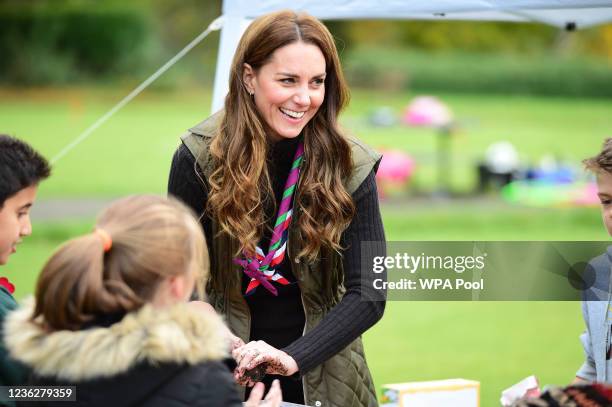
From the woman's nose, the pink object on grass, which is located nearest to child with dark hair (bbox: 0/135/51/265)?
the woman's nose

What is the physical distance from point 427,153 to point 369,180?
18.2m

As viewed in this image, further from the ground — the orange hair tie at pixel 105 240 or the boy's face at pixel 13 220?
the boy's face at pixel 13 220

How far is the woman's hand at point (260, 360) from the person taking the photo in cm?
252

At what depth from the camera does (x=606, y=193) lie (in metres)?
2.79

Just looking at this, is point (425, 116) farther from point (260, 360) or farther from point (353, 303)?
point (260, 360)

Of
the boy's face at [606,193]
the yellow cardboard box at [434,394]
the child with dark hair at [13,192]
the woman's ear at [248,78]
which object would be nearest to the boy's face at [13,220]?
the child with dark hair at [13,192]

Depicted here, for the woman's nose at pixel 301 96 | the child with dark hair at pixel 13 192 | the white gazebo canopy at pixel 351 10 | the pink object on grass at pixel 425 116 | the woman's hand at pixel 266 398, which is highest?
the pink object on grass at pixel 425 116

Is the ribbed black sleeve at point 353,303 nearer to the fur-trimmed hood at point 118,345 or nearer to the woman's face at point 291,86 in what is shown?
the woman's face at point 291,86

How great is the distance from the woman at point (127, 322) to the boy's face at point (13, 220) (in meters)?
0.45

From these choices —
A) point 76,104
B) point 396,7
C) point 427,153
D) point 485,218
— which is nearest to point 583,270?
point 396,7

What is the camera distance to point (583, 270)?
2.99 meters

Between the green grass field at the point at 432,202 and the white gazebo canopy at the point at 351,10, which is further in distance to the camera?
the green grass field at the point at 432,202

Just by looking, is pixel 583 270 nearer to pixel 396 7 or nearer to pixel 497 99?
pixel 396 7

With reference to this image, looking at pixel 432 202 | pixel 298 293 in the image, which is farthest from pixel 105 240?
pixel 432 202
